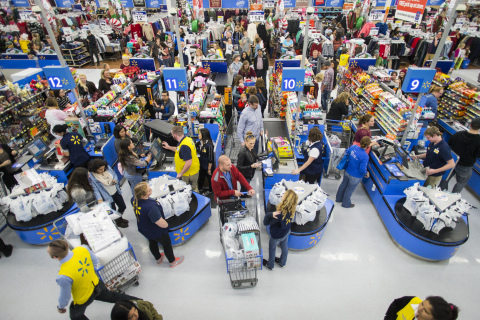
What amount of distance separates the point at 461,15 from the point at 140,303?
2128 cm

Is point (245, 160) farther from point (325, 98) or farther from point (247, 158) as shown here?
point (325, 98)

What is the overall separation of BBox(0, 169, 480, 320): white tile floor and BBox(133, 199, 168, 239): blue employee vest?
0.91 metres

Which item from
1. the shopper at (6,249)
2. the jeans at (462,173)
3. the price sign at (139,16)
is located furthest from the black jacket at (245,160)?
the price sign at (139,16)

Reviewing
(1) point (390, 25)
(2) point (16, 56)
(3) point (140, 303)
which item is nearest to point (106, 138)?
(3) point (140, 303)

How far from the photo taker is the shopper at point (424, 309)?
8.16 feet

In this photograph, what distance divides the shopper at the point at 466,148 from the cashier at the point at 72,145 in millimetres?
7218

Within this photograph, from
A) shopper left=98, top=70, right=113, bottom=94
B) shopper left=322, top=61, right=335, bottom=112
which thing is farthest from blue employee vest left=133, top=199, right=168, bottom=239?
shopper left=322, top=61, right=335, bottom=112

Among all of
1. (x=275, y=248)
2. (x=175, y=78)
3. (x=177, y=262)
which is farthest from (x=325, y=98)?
(x=177, y=262)

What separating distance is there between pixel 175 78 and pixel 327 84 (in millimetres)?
5652

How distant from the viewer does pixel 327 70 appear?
8.94m

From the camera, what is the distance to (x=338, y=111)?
22.9ft

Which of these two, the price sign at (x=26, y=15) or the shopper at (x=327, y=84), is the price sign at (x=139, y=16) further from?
the shopper at (x=327, y=84)

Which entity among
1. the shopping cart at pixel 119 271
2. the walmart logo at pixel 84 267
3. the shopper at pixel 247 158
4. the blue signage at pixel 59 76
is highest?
the blue signage at pixel 59 76

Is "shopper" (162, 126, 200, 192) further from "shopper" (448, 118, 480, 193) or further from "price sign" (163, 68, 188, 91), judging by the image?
"shopper" (448, 118, 480, 193)
